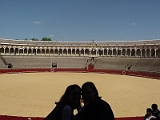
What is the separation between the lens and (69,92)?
9.13 feet

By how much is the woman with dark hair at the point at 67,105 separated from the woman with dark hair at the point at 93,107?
0.41ft

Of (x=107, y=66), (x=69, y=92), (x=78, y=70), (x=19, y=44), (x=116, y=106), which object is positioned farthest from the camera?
(x=19, y=44)

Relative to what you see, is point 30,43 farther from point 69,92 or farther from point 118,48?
point 69,92

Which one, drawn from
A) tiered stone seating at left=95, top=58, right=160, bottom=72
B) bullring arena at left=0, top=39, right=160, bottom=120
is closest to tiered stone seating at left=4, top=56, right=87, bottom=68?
bullring arena at left=0, top=39, right=160, bottom=120

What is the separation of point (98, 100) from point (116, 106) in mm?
11250

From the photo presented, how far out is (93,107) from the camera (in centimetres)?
278

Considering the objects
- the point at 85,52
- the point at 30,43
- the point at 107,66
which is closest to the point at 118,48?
the point at 85,52

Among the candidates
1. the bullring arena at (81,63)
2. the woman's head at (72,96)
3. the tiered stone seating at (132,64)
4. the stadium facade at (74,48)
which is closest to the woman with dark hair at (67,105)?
the woman's head at (72,96)

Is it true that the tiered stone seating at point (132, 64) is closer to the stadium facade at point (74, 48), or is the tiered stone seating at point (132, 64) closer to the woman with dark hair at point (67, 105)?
the stadium facade at point (74, 48)

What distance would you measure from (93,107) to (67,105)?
36cm

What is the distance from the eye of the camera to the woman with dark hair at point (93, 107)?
2686mm

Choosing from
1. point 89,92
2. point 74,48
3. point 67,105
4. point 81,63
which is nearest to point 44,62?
point 81,63

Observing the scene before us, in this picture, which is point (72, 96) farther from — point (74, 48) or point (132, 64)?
point (74, 48)

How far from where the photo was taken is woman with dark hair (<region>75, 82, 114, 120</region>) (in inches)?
106
